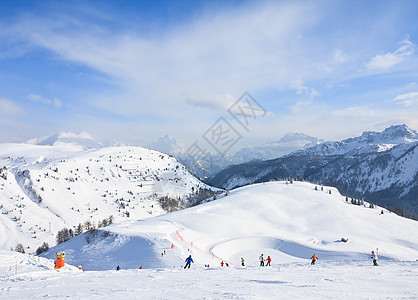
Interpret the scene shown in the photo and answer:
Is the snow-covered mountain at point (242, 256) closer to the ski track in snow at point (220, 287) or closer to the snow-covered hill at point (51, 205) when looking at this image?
the ski track in snow at point (220, 287)

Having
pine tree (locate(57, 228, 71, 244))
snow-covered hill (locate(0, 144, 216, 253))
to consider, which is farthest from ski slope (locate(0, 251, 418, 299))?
snow-covered hill (locate(0, 144, 216, 253))

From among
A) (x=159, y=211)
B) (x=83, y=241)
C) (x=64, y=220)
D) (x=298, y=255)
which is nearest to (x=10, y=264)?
(x=83, y=241)

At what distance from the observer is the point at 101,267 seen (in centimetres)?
4659

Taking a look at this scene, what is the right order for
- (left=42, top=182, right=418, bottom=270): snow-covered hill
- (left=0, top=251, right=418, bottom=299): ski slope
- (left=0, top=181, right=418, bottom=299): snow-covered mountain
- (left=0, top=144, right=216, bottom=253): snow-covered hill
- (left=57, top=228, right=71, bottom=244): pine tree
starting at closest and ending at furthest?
(left=0, top=251, right=418, bottom=299): ski slope
(left=0, top=181, right=418, bottom=299): snow-covered mountain
(left=42, top=182, right=418, bottom=270): snow-covered hill
(left=57, top=228, right=71, bottom=244): pine tree
(left=0, top=144, right=216, bottom=253): snow-covered hill

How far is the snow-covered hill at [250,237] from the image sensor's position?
164 ft

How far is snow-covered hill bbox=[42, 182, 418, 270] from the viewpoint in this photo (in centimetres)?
4994

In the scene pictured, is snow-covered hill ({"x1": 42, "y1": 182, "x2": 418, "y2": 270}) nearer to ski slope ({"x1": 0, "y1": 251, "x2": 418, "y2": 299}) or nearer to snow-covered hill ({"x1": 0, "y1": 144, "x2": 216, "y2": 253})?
ski slope ({"x1": 0, "y1": 251, "x2": 418, "y2": 299})

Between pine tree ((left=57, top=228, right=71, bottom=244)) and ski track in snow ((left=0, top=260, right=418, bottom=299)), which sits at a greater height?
ski track in snow ((left=0, top=260, right=418, bottom=299))

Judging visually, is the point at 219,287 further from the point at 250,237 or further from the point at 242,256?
the point at 250,237

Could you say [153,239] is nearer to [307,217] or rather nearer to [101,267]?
[101,267]

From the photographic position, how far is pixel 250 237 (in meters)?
63.9

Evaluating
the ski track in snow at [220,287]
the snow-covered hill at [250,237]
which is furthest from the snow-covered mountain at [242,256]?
the snow-covered hill at [250,237]

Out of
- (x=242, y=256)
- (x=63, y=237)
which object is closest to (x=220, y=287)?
(x=242, y=256)

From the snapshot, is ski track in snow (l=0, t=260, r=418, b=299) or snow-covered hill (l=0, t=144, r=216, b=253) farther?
snow-covered hill (l=0, t=144, r=216, b=253)
